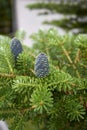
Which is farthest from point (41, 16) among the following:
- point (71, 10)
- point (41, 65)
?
point (41, 65)

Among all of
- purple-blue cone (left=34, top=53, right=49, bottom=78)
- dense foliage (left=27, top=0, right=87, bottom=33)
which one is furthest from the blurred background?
purple-blue cone (left=34, top=53, right=49, bottom=78)

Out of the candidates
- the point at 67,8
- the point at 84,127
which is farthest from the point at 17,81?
the point at 67,8

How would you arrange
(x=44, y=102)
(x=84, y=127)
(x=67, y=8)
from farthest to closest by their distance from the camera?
(x=67, y=8)
(x=84, y=127)
(x=44, y=102)

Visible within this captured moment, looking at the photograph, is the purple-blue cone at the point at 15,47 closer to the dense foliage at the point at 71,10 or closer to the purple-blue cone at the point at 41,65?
the purple-blue cone at the point at 41,65

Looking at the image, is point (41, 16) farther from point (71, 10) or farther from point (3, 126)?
point (3, 126)

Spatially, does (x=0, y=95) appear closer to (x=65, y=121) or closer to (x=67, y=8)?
(x=65, y=121)
